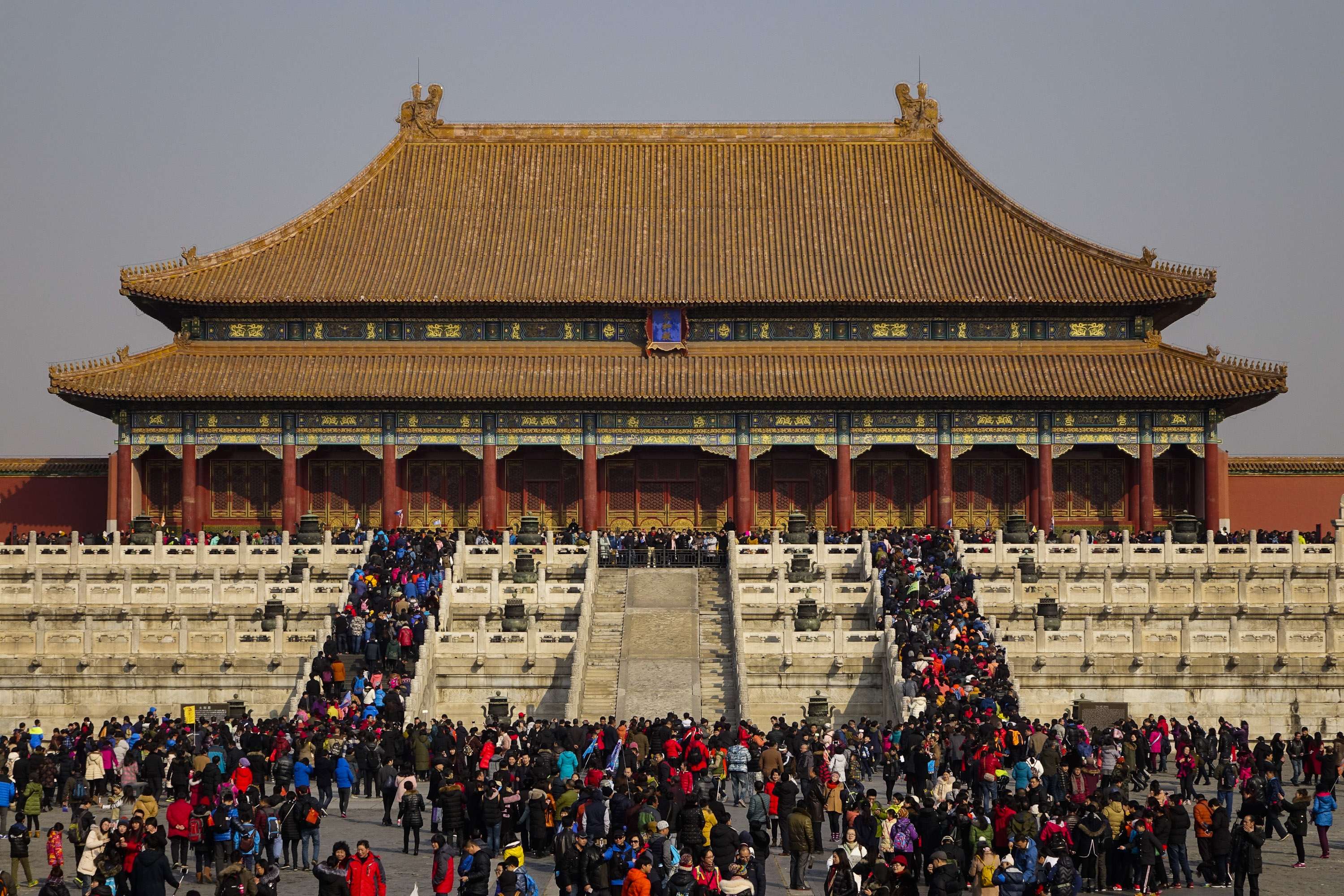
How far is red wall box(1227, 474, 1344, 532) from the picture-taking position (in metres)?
61.1

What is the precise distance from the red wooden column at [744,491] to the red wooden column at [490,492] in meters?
7.14

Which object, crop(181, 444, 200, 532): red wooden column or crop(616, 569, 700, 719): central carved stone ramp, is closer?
crop(616, 569, 700, 719): central carved stone ramp

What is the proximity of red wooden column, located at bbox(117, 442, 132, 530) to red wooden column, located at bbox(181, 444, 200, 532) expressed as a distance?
1.57 meters

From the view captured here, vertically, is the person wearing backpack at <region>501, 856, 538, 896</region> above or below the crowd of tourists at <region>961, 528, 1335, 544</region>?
below

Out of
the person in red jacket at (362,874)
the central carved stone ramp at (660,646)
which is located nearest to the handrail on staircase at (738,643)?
the central carved stone ramp at (660,646)

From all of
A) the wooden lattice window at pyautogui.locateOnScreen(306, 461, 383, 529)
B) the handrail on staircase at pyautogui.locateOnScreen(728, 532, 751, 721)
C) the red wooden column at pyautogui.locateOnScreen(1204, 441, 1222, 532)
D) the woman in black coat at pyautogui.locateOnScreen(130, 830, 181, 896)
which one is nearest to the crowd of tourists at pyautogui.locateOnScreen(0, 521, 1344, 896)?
→ the woman in black coat at pyautogui.locateOnScreen(130, 830, 181, 896)

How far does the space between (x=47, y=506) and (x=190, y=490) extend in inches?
217

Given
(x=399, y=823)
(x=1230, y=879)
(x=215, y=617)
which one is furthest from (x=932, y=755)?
(x=215, y=617)

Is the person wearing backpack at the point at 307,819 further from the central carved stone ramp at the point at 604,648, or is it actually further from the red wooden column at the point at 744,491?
the red wooden column at the point at 744,491

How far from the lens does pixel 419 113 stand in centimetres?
6862

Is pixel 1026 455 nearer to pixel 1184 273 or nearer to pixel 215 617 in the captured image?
pixel 1184 273

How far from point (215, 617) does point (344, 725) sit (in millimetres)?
9927

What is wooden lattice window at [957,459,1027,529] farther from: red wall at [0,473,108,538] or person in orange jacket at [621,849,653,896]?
person in orange jacket at [621,849,653,896]

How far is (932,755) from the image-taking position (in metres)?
31.0
